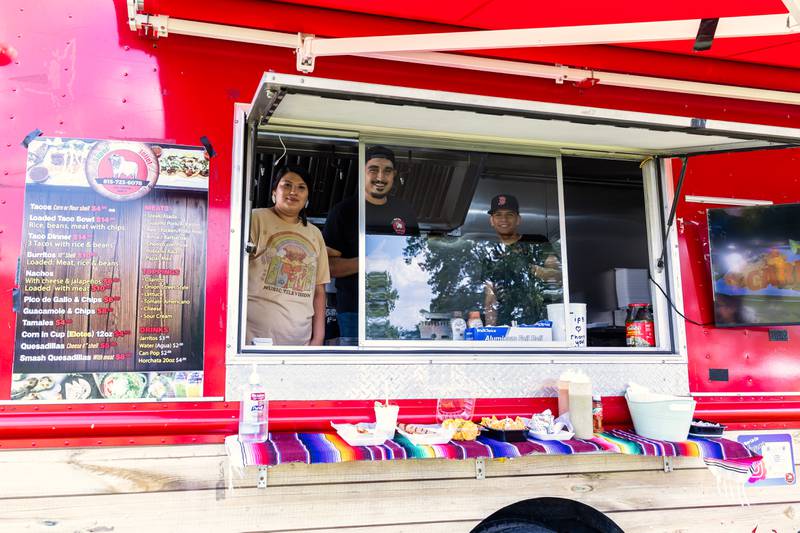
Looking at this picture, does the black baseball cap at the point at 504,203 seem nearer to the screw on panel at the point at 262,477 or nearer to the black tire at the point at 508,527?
the black tire at the point at 508,527

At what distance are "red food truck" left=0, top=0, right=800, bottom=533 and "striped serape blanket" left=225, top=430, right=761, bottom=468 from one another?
25 millimetres

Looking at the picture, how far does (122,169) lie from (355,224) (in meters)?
1.73

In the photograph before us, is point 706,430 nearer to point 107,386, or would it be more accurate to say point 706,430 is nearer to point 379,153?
point 379,153

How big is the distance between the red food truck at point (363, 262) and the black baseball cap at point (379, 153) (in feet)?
0.06

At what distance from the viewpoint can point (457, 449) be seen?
2.65 meters

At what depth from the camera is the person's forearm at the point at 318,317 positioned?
12.1 feet

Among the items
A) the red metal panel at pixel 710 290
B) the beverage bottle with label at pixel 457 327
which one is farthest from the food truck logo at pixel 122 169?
the red metal panel at pixel 710 290

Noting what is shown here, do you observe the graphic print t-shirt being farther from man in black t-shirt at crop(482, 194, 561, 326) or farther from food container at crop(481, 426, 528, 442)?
food container at crop(481, 426, 528, 442)

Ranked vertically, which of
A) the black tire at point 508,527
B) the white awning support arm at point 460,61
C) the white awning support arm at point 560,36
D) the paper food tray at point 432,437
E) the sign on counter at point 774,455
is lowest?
the black tire at point 508,527

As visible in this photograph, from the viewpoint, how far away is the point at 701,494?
125 inches

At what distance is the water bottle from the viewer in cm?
262

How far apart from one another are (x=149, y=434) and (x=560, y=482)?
1812 millimetres

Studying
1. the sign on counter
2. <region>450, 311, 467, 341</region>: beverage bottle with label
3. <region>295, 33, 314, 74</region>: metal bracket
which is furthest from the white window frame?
the sign on counter

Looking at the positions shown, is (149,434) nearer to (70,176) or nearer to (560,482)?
(70,176)
